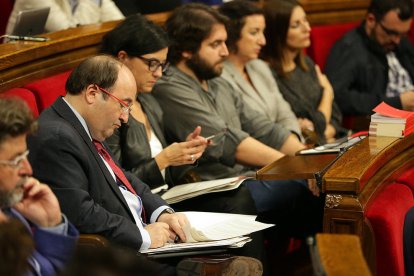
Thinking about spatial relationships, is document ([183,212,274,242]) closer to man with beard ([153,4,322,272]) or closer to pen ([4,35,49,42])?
man with beard ([153,4,322,272])

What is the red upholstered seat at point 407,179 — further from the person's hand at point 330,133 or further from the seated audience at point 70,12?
the seated audience at point 70,12

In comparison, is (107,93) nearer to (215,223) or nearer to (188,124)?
(215,223)

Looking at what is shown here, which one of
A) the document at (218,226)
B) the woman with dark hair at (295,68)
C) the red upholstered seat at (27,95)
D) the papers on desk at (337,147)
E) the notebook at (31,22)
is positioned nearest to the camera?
the document at (218,226)

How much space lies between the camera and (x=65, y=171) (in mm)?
2457

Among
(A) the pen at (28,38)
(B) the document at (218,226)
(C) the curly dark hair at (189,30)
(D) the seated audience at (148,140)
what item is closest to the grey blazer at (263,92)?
(C) the curly dark hair at (189,30)

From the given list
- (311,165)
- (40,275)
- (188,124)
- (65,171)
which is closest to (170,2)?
(188,124)

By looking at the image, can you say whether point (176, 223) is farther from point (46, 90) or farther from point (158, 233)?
point (46, 90)

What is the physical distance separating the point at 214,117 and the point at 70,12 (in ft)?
2.99

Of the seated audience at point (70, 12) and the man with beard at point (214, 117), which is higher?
the seated audience at point (70, 12)

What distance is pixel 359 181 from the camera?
2613 mm

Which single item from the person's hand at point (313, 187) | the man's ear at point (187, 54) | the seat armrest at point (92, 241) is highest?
the man's ear at point (187, 54)

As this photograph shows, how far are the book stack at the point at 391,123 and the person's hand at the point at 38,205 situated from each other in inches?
54.8

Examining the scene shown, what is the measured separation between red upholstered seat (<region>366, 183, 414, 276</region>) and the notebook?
4.98 ft

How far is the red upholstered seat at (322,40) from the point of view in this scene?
15.9ft
